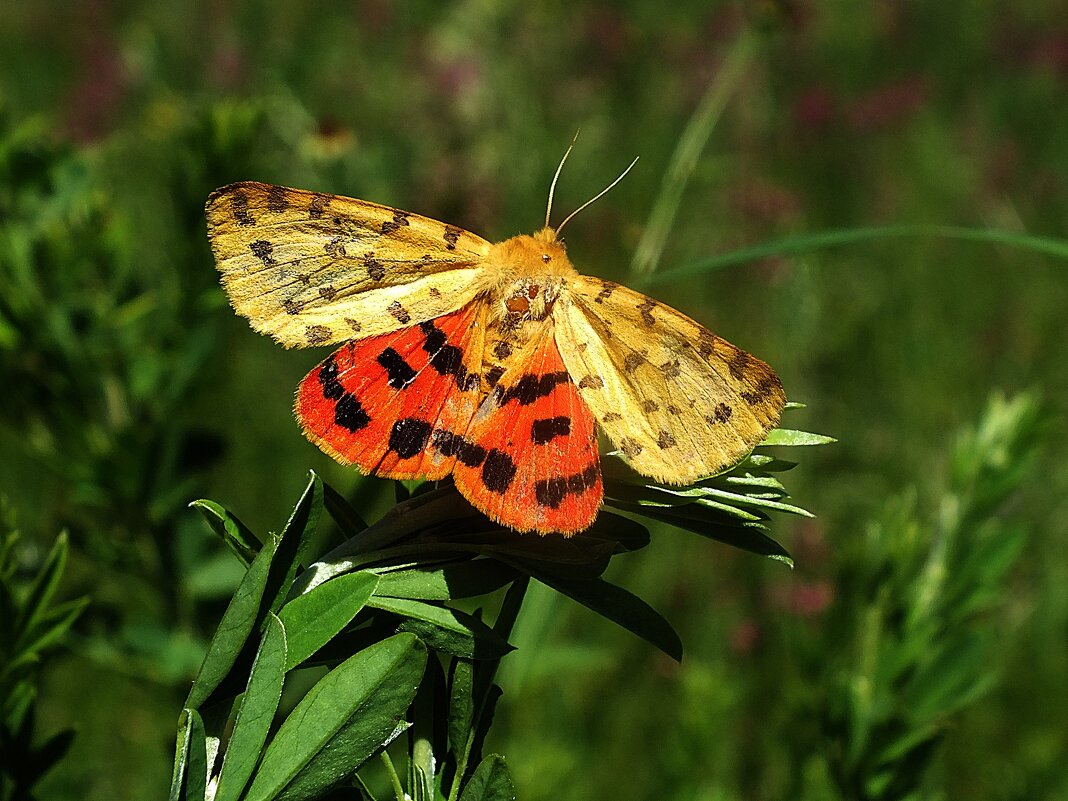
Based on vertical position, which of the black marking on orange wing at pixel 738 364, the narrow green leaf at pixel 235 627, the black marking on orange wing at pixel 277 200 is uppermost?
the black marking on orange wing at pixel 277 200

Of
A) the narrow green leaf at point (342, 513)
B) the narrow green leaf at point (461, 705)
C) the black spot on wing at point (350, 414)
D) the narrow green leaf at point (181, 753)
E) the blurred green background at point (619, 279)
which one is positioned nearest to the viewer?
the narrow green leaf at point (181, 753)

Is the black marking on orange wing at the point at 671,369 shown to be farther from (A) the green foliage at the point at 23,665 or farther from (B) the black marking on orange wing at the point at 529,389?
(A) the green foliage at the point at 23,665

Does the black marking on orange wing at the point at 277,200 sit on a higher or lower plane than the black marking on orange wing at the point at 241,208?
higher

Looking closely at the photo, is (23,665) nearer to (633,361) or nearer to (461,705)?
(461,705)

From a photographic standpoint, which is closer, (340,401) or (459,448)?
(459,448)

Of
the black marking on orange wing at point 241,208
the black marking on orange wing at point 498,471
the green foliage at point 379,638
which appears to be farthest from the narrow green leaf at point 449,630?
the black marking on orange wing at point 241,208

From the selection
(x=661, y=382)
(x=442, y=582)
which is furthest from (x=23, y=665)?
(x=661, y=382)
